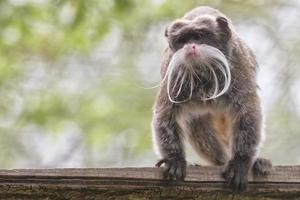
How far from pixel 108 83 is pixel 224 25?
327 cm

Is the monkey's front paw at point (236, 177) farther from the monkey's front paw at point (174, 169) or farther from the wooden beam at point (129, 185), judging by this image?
the monkey's front paw at point (174, 169)

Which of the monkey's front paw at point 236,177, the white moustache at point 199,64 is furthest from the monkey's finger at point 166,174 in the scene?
the white moustache at point 199,64

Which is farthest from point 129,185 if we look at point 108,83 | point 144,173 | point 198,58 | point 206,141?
point 108,83

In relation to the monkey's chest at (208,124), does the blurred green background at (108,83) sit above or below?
above

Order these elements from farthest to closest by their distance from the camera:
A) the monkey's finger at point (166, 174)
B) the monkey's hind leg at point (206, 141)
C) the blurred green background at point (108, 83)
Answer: the blurred green background at point (108, 83) → the monkey's hind leg at point (206, 141) → the monkey's finger at point (166, 174)

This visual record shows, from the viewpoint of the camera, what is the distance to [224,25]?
317cm

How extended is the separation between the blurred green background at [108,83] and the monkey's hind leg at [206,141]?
6.30 feet

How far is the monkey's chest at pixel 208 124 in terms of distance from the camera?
3.29m

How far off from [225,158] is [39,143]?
325 cm

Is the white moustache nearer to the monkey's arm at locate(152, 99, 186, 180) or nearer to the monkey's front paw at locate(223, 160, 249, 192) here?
the monkey's arm at locate(152, 99, 186, 180)

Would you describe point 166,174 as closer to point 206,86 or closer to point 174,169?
point 174,169

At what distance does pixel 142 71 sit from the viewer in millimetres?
6391

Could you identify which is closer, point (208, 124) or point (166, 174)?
point (166, 174)

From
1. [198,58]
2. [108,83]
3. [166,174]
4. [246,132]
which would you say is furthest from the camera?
[108,83]
